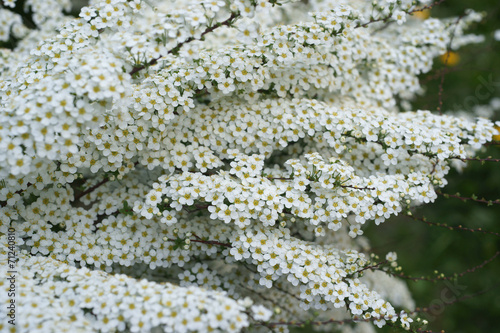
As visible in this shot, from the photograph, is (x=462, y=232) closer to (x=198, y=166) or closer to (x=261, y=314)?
(x=198, y=166)

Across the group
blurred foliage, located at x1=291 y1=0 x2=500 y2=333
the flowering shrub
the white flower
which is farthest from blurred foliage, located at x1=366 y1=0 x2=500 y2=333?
the white flower

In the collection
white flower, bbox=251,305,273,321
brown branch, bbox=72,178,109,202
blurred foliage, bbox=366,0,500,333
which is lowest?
blurred foliage, bbox=366,0,500,333

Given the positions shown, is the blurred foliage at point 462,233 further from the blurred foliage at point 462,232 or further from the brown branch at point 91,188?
the brown branch at point 91,188

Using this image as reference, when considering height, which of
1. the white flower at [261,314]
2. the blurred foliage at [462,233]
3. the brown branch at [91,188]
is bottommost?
the blurred foliage at [462,233]

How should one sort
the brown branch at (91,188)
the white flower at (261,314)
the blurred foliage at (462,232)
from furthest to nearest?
the blurred foliage at (462,232), the brown branch at (91,188), the white flower at (261,314)

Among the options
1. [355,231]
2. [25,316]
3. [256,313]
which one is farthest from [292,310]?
[25,316]

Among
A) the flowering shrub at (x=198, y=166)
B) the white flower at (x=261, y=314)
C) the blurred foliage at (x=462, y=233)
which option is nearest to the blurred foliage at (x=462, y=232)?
the blurred foliage at (x=462, y=233)

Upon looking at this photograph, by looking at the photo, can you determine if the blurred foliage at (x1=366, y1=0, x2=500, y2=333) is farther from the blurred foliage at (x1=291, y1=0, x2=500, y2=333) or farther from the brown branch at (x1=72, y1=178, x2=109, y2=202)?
the brown branch at (x1=72, y1=178, x2=109, y2=202)

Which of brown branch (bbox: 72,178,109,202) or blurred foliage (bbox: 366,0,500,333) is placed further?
blurred foliage (bbox: 366,0,500,333)
